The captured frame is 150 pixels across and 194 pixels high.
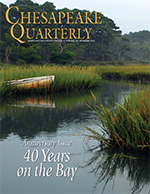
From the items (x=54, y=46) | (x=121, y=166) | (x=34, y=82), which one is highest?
(x=54, y=46)

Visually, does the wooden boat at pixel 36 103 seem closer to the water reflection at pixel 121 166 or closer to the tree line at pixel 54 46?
the water reflection at pixel 121 166

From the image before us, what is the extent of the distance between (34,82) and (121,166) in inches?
379

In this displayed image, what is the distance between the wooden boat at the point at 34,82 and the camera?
13534mm

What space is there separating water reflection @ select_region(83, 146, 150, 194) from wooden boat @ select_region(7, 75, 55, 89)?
330 inches

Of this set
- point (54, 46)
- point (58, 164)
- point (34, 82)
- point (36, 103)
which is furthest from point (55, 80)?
point (54, 46)

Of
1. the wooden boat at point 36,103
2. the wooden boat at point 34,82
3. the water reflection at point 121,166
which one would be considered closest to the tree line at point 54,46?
the wooden boat at point 34,82

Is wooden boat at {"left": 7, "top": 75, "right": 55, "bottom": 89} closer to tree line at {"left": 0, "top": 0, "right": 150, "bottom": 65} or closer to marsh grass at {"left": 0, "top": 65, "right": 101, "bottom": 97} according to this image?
marsh grass at {"left": 0, "top": 65, "right": 101, "bottom": 97}

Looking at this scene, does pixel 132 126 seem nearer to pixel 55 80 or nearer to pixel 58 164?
pixel 58 164

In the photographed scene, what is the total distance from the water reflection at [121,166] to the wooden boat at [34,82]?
838 centimetres

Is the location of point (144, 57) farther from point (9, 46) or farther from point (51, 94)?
point (51, 94)

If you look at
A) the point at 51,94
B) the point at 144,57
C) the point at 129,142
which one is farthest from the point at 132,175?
the point at 144,57

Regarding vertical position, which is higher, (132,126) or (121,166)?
(132,126)

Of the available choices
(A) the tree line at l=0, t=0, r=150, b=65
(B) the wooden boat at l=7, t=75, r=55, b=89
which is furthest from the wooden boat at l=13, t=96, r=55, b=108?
(A) the tree line at l=0, t=0, r=150, b=65

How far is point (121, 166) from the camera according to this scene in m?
4.92
